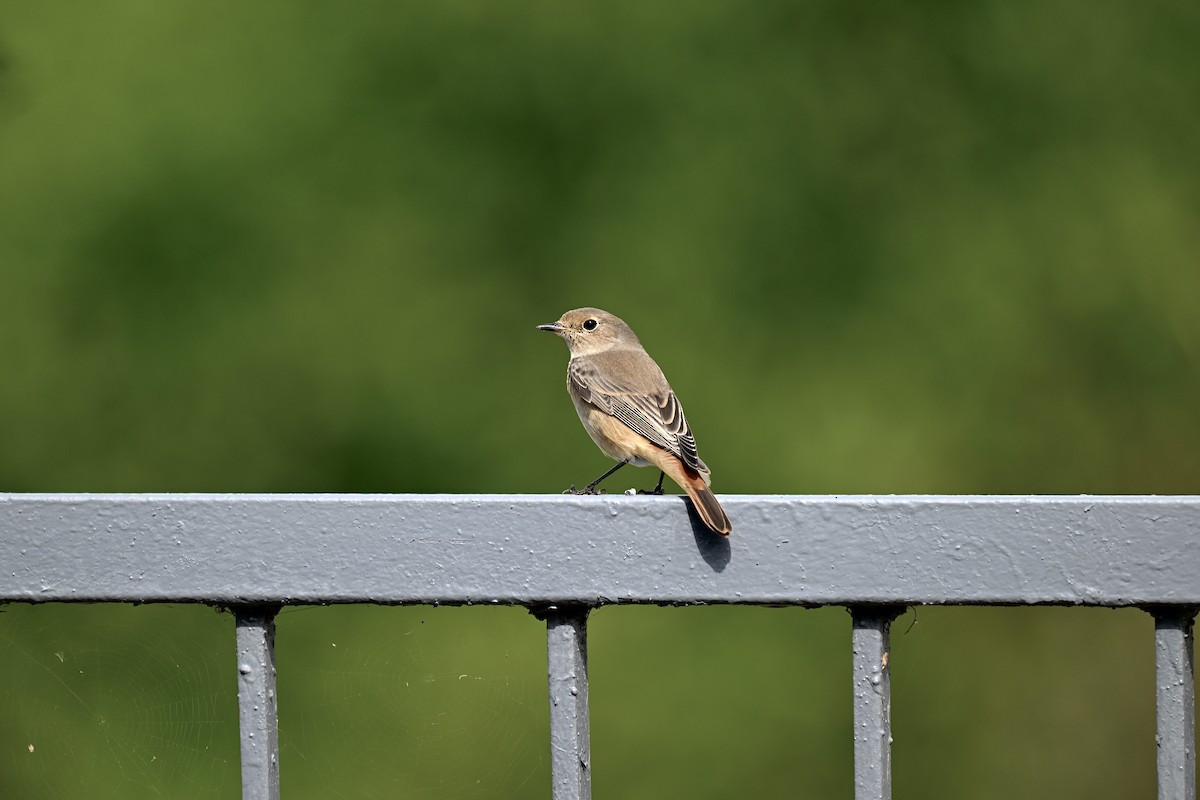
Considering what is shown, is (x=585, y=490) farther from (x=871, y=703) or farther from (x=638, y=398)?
(x=871, y=703)

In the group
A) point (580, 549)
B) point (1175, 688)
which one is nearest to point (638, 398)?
point (580, 549)

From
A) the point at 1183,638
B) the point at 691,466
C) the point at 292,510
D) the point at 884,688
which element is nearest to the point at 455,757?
the point at 691,466

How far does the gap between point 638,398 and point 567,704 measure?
229cm

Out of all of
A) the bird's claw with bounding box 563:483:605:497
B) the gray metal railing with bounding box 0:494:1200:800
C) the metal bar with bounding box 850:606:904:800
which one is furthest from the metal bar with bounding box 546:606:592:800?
the bird's claw with bounding box 563:483:605:497

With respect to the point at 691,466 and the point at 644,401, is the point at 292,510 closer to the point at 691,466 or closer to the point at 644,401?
the point at 691,466

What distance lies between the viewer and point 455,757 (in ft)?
8.27

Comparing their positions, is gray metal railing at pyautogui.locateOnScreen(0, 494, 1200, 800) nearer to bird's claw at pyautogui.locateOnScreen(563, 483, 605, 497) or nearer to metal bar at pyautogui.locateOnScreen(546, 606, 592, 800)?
metal bar at pyautogui.locateOnScreen(546, 606, 592, 800)

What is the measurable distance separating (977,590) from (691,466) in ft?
3.85

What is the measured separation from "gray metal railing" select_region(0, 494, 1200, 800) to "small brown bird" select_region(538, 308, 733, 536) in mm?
1425

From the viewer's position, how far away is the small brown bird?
364 centimetres

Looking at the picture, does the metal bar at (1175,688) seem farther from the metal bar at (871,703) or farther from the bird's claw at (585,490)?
the bird's claw at (585,490)

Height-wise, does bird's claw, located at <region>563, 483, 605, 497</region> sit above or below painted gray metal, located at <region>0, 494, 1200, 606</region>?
above

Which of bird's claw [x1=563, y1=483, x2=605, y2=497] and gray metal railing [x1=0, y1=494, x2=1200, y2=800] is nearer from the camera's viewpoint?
gray metal railing [x1=0, y1=494, x2=1200, y2=800]

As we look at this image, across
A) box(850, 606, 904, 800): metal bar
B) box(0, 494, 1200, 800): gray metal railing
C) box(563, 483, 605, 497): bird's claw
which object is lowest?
box(850, 606, 904, 800): metal bar
